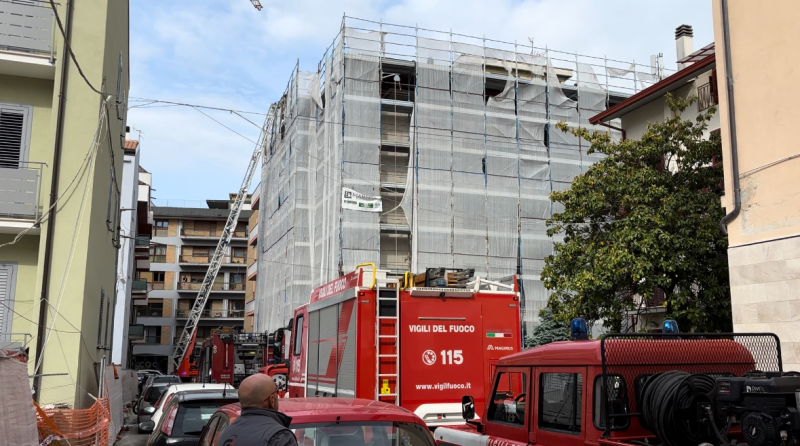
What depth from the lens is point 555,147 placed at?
32375 mm

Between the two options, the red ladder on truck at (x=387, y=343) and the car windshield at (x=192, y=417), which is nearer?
the car windshield at (x=192, y=417)

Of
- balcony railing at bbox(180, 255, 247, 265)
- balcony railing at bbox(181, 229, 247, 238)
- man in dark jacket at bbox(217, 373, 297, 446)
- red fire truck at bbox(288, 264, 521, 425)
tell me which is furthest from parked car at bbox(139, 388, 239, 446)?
balcony railing at bbox(181, 229, 247, 238)

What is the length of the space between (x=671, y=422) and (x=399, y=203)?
26945mm

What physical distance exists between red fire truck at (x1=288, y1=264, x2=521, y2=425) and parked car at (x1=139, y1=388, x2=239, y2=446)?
6.45ft

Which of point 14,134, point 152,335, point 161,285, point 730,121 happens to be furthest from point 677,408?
point 161,285

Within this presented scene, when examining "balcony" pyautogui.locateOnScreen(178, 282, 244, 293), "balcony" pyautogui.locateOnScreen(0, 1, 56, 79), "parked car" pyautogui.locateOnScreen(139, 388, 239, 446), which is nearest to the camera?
"parked car" pyautogui.locateOnScreen(139, 388, 239, 446)

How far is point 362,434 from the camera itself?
4574mm

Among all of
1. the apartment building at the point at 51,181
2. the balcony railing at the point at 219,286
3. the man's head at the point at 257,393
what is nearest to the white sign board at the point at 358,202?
the apartment building at the point at 51,181

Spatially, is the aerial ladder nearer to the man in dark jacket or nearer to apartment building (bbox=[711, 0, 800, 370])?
apartment building (bbox=[711, 0, 800, 370])

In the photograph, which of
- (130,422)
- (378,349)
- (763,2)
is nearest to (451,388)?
(378,349)

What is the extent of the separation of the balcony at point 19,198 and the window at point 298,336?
15.9 ft

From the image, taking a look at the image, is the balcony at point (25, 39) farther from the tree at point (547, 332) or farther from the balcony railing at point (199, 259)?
the balcony railing at point (199, 259)

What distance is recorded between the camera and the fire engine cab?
4.36 meters

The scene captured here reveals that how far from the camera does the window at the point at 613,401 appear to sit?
16.4 feet
